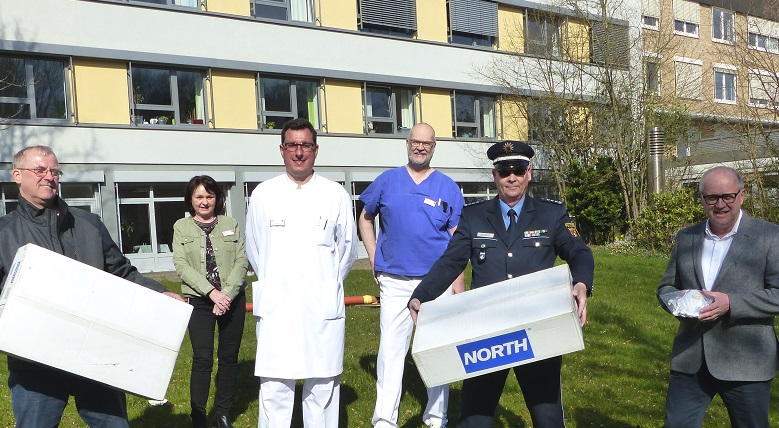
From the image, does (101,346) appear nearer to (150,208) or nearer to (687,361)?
(687,361)

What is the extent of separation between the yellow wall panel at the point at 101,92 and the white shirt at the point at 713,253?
18.5 m

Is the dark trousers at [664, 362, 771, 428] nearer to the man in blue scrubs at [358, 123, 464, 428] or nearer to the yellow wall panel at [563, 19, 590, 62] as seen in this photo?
the man in blue scrubs at [358, 123, 464, 428]

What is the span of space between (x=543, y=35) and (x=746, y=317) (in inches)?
968

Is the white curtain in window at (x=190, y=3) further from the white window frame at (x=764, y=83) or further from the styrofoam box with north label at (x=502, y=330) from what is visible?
the styrofoam box with north label at (x=502, y=330)

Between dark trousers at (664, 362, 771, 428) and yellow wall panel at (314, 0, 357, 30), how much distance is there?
21.0 m

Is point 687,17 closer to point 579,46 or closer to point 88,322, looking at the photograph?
point 579,46

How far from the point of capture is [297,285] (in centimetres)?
436

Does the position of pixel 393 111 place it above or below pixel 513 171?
above

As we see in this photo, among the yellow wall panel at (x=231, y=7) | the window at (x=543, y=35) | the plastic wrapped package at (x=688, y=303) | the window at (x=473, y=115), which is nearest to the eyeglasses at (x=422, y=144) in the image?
the plastic wrapped package at (x=688, y=303)

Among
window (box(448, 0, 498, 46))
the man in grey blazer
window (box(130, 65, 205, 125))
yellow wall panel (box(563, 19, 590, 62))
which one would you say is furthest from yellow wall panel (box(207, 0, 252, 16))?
the man in grey blazer

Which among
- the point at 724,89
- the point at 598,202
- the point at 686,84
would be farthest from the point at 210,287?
the point at 724,89

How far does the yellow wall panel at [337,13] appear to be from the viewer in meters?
23.3

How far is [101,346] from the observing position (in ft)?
11.5

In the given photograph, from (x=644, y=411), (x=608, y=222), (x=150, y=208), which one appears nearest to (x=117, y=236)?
(x=150, y=208)
